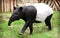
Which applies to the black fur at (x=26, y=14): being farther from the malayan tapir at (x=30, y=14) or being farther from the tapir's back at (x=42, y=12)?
the tapir's back at (x=42, y=12)

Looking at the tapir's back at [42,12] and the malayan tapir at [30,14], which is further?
the tapir's back at [42,12]

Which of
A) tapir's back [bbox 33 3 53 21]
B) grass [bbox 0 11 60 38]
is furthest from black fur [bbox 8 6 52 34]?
grass [bbox 0 11 60 38]

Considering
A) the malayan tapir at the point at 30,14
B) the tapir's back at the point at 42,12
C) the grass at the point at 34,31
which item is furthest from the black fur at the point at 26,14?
the grass at the point at 34,31

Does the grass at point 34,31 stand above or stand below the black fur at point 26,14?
below

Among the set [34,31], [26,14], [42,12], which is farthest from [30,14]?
[34,31]

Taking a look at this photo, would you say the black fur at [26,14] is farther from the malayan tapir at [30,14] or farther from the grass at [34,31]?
the grass at [34,31]

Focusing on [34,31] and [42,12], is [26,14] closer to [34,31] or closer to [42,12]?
[42,12]

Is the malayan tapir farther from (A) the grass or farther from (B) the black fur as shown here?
(A) the grass

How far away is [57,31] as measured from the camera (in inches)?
280

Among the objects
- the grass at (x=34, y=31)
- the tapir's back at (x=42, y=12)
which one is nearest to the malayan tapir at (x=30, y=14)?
the tapir's back at (x=42, y=12)

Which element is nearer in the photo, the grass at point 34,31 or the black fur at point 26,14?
the black fur at point 26,14

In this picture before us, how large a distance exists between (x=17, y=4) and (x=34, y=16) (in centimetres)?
314

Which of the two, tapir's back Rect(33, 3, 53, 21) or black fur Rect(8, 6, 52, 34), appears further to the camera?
tapir's back Rect(33, 3, 53, 21)

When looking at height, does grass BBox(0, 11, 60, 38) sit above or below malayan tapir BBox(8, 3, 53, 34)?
below
